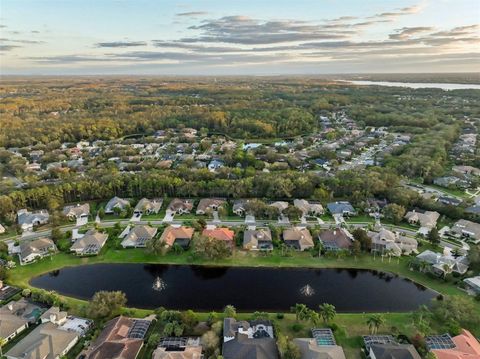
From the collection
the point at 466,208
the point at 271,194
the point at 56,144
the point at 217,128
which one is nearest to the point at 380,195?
the point at 466,208

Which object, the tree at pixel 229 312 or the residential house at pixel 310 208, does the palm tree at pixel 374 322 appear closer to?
the tree at pixel 229 312

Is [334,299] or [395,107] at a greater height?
[395,107]

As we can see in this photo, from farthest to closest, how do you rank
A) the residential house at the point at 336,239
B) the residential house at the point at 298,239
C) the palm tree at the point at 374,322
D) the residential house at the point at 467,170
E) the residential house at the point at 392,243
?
1. the residential house at the point at 467,170
2. the residential house at the point at 298,239
3. the residential house at the point at 336,239
4. the residential house at the point at 392,243
5. the palm tree at the point at 374,322

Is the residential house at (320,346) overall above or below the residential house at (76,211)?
above

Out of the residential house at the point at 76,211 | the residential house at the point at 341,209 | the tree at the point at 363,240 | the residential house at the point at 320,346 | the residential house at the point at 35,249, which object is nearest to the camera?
the residential house at the point at 320,346

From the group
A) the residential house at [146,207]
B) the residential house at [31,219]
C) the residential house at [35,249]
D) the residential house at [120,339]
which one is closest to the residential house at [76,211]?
the residential house at [31,219]

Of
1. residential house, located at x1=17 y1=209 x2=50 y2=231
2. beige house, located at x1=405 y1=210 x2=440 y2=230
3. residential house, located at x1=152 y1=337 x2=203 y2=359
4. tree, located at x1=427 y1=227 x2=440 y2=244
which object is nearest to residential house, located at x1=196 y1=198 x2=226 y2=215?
residential house, located at x1=17 y1=209 x2=50 y2=231

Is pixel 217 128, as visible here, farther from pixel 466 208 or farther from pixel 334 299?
pixel 334 299
